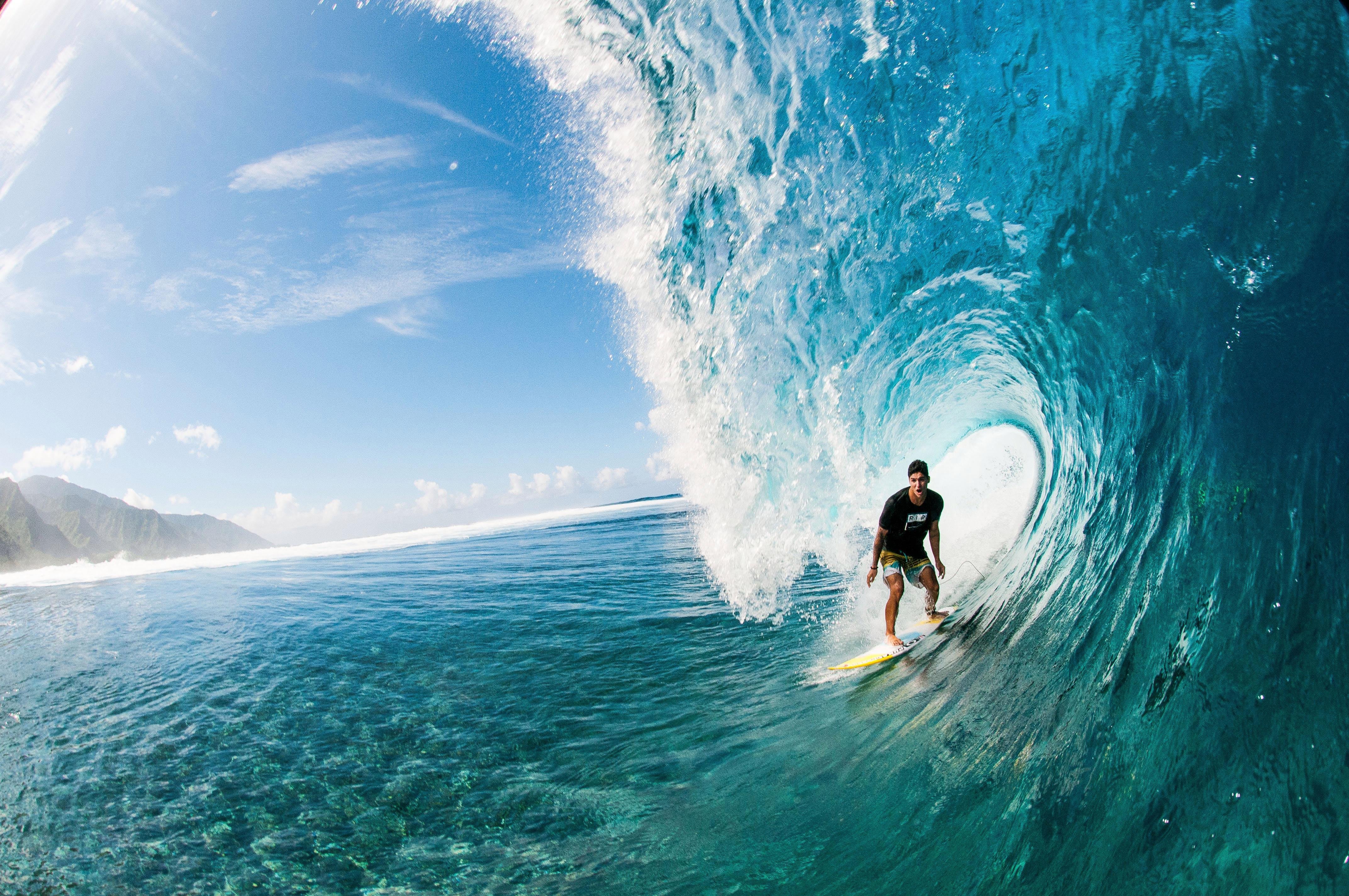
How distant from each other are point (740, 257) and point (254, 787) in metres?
7.11

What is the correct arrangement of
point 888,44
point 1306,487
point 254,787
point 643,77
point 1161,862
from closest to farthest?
point 1161,862 → point 1306,487 → point 254,787 → point 888,44 → point 643,77

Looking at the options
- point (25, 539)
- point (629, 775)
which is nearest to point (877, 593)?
point (629, 775)

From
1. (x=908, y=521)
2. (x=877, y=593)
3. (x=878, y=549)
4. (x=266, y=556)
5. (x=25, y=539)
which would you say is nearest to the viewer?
(x=908, y=521)

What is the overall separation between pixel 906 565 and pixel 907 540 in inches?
11.7

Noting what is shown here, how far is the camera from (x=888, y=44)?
5.40 metres

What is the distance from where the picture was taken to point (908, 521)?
5852mm

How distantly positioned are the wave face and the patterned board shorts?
76cm

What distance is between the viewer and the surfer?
19.0ft

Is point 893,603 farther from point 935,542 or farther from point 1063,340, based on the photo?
point 1063,340

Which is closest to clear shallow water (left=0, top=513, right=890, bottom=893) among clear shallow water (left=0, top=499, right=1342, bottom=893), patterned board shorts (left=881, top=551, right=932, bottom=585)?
clear shallow water (left=0, top=499, right=1342, bottom=893)

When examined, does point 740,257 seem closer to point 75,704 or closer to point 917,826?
point 917,826

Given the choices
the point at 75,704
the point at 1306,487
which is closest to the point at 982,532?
the point at 1306,487

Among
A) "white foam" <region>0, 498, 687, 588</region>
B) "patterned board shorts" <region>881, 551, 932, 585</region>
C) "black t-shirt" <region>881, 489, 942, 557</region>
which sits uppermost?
"black t-shirt" <region>881, 489, 942, 557</region>

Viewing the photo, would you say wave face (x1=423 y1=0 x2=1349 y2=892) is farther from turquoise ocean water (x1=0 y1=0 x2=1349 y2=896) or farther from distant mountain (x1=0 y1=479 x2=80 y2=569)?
distant mountain (x1=0 y1=479 x2=80 y2=569)
